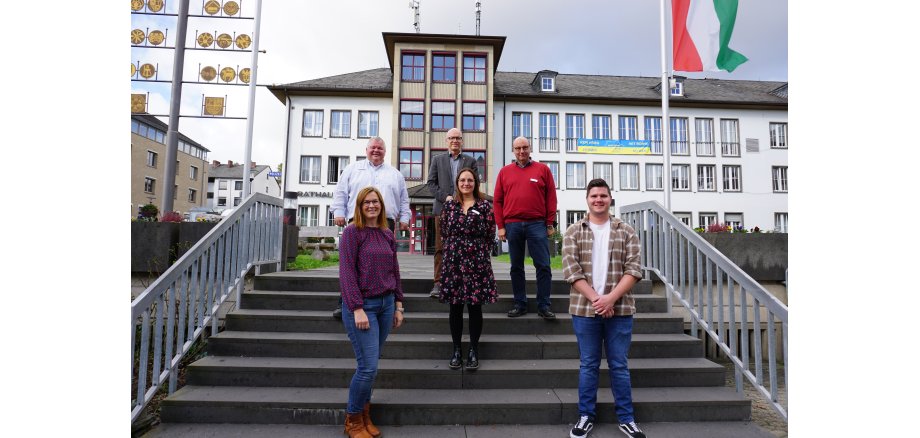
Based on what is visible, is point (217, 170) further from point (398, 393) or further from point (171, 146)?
point (398, 393)

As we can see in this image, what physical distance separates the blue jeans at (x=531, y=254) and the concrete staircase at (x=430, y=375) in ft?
0.80

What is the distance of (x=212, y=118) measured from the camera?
8070mm

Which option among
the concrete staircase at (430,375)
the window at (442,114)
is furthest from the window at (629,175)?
the concrete staircase at (430,375)

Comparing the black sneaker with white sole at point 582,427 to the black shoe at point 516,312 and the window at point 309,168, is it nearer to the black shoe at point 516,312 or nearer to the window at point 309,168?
the black shoe at point 516,312

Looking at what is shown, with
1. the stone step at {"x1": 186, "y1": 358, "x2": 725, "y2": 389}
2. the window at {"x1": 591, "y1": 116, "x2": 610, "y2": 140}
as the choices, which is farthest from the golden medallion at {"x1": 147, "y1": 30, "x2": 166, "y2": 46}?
the window at {"x1": 591, "y1": 116, "x2": 610, "y2": 140}

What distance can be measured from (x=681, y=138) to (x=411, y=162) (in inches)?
694

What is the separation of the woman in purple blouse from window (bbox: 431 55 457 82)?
82.7 feet

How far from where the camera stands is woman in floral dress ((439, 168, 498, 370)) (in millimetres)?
3898

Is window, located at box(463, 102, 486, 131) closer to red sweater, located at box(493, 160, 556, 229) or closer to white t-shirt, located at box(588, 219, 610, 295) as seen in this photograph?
red sweater, located at box(493, 160, 556, 229)

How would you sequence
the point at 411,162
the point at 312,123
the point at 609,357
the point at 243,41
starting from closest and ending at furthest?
the point at 609,357
the point at 243,41
the point at 411,162
the point at 312,123

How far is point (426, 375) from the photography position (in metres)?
4.02

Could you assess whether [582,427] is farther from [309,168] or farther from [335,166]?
[309,168]

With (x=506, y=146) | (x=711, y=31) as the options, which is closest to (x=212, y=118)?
(x=711, y=31)

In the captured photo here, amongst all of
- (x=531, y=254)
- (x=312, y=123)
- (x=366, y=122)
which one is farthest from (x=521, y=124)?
(x=531, y=254)
